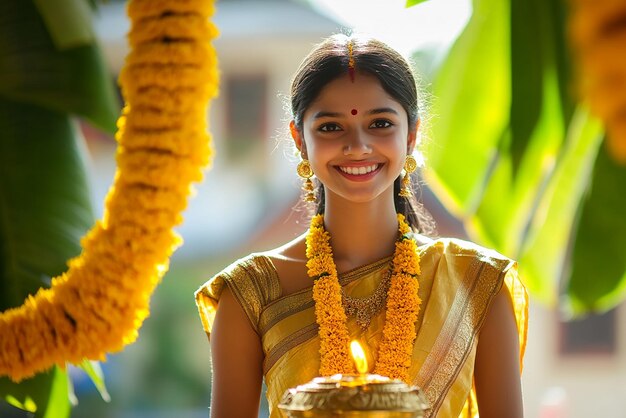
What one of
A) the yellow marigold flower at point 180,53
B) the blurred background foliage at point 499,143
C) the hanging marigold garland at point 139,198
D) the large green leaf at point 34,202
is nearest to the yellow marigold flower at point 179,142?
the hanging marigold garland at point 139,198

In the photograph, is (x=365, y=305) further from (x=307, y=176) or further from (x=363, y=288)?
(x=307, y=176)

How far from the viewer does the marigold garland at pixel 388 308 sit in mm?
2176

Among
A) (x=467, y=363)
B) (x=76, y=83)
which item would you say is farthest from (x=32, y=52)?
(x=467, y=363)

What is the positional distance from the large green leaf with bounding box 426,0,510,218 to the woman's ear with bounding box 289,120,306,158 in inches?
37.0

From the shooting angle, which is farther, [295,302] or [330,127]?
[295,302]

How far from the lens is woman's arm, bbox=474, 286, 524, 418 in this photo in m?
2.12

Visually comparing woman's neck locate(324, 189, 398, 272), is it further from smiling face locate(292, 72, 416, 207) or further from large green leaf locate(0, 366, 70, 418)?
large green leaf locate(0, 366, 70, 418)

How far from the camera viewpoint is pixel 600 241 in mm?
1081

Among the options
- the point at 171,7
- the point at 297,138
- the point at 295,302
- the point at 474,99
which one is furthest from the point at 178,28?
the point at 295,302

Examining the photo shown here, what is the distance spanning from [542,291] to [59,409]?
1.33 metres

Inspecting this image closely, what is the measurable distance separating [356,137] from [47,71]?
70cm

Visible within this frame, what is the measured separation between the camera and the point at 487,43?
1.35m

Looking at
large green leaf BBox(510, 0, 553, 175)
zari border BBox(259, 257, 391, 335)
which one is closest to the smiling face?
zari border BBox(259, 257, 391, 335)

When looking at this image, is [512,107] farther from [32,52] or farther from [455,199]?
[32,52]
